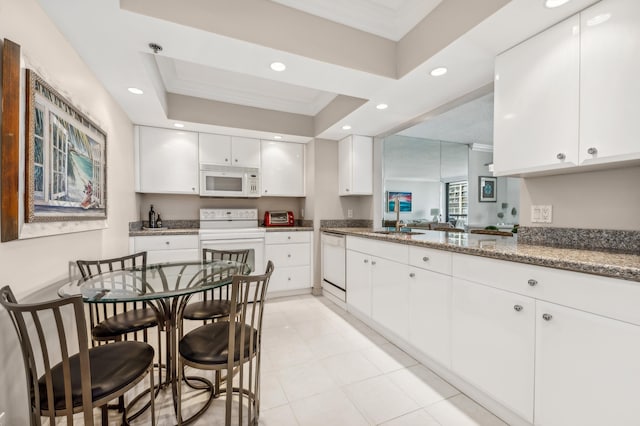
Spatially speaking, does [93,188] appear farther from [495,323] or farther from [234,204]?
[495,323]

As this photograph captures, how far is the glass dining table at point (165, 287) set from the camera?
4.34 feet

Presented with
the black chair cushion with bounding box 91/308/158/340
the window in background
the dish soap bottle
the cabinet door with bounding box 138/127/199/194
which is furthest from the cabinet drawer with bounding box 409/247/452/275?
the window in background

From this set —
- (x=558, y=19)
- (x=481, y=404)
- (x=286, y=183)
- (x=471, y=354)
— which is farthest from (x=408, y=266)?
(x=286, y=183)

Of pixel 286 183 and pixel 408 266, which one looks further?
pixel 286 183

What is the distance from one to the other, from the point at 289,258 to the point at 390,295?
1.68m

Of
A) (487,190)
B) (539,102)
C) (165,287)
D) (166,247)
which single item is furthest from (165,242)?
(487,190)

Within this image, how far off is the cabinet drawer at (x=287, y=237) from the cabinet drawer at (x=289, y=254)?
56mm

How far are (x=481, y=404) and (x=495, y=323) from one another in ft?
1.82

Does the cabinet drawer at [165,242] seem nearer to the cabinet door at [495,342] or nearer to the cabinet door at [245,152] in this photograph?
the cabinet door at [245,152]

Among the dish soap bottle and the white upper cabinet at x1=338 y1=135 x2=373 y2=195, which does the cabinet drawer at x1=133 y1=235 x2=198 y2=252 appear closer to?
the dish soap bottle

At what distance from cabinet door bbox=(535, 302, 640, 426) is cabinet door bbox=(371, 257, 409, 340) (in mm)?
976

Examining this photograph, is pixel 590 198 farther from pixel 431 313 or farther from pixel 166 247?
pixel 166 247

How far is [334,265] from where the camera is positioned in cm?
348

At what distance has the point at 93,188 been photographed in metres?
2.01
